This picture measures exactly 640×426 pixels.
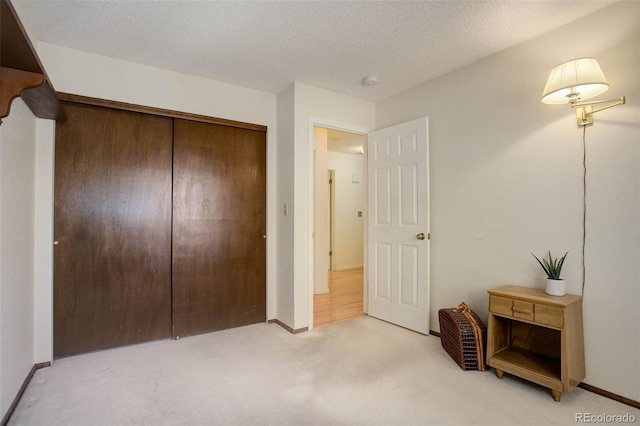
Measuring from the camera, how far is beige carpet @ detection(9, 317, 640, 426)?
1.80m

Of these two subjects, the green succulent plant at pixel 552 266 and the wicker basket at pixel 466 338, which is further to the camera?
the wicker basket at pixel 466 338

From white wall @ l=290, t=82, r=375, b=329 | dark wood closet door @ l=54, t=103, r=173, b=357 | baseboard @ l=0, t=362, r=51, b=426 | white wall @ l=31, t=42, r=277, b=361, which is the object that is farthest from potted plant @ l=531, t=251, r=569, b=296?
baseboard @ l=0, t=362, r=51, b=426

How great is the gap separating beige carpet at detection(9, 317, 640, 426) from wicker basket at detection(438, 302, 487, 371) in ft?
0.27

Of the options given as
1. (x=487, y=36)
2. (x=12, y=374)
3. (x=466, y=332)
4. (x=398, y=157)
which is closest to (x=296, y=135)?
(x=398, y=157)

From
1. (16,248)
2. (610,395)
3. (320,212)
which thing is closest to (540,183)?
(610,395)

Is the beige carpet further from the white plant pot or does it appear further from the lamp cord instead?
the lamp cord

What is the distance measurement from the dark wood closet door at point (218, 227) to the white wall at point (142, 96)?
11 cm

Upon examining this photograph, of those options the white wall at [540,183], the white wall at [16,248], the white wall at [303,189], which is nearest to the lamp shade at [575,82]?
the white wall at [540,183]

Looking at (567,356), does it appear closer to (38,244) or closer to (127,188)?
(127,188)

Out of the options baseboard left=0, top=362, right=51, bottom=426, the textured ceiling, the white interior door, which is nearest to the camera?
baseboard left=0, top=362, right=51, bottom=426

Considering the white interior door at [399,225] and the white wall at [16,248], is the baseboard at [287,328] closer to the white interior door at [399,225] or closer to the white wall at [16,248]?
the white interior door at [399,225]

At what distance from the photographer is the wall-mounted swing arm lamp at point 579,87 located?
6.29 feet

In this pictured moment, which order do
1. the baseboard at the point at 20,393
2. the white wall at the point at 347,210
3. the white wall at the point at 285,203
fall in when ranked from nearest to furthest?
the baseboard at the point at 20,393
the white wall at the point at 285,203
the white wall at the point at 347,210

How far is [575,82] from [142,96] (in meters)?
3.16
